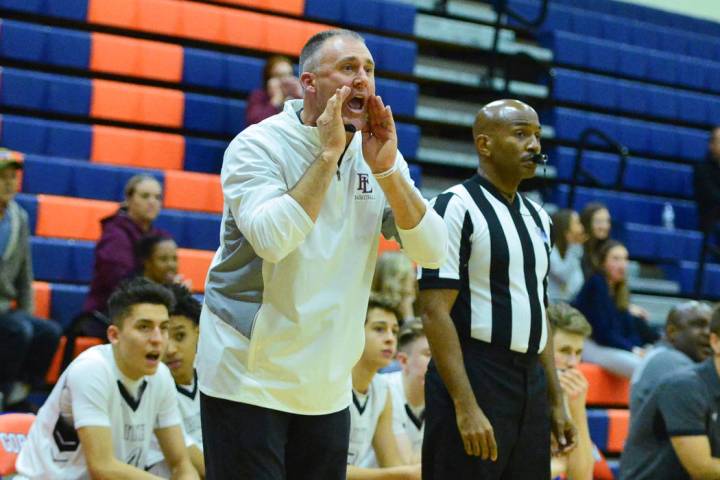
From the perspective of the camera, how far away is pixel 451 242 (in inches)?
128

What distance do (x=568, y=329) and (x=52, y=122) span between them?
13.9 ft

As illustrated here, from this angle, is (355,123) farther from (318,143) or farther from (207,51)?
(207,51)

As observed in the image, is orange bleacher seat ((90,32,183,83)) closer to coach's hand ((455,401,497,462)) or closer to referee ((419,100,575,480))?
referee ((419,100,575,480))

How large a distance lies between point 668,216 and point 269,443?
7.90m

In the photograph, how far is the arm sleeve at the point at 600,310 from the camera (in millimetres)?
7090

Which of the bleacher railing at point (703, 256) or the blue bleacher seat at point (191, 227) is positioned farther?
the bleacher railing at point (703, 256)

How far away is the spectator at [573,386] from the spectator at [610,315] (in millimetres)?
1867

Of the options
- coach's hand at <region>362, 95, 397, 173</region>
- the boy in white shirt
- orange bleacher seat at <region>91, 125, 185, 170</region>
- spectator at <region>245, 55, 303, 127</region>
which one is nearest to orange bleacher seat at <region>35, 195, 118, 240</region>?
orange bleacher seat at <region>91, 125, 185, 170</region>

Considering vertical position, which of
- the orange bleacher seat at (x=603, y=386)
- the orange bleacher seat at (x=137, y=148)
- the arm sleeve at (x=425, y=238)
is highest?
the orange bleacher seat at (x=137, y=148)

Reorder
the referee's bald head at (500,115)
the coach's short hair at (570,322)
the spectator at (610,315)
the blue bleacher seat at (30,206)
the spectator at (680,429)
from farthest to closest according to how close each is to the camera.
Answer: the spectator at (610,315)
the blue bleacher seat at (30,206)
the coach's short hair at (570,322)
the spectator at (680,429)
the referee's bald head at (500,115)

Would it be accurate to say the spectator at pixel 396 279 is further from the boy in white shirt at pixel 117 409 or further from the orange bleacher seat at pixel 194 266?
the boy in white shirt at pixel 117 409

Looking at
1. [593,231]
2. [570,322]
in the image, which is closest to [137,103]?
[593,231]

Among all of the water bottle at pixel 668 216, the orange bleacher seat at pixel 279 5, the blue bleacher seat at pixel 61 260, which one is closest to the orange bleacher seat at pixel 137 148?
the blue bleacher seat at pixel 61 260

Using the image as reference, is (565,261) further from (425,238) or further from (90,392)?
(425,238)
